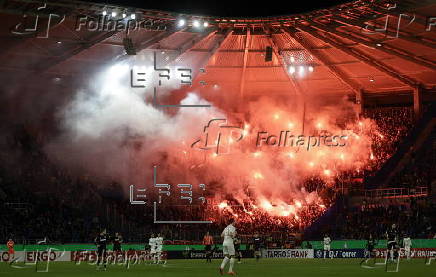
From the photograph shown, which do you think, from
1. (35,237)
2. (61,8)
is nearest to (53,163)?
(35,237)

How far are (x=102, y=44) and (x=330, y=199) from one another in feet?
80.1

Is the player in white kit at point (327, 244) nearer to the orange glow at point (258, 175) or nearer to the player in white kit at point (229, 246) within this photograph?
the orange glow at point (258, 175)

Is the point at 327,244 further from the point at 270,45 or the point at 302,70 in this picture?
the point at 270,45

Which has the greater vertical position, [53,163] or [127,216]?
[53,163]

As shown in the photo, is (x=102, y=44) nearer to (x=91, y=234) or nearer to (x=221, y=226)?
(x=91, y=234)

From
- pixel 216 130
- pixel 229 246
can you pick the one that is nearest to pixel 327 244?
pixel 216 130

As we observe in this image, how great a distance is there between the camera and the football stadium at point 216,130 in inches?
1754

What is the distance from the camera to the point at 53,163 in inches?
2172

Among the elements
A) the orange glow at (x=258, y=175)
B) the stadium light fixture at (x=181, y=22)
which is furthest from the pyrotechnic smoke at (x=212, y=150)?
the stadium light fixture at (x=181, y=22)

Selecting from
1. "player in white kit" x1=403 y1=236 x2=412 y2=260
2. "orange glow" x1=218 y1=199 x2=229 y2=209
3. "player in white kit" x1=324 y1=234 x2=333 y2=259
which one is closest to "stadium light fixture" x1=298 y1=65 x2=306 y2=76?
"orange glow" x1=218 y1=199 x2=229 y2=209

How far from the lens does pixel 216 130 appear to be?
60750 mm

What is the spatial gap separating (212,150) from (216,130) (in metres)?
2.15

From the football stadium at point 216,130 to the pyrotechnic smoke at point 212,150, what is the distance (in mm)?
125

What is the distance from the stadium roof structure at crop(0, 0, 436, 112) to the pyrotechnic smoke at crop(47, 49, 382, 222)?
6.95 feet
